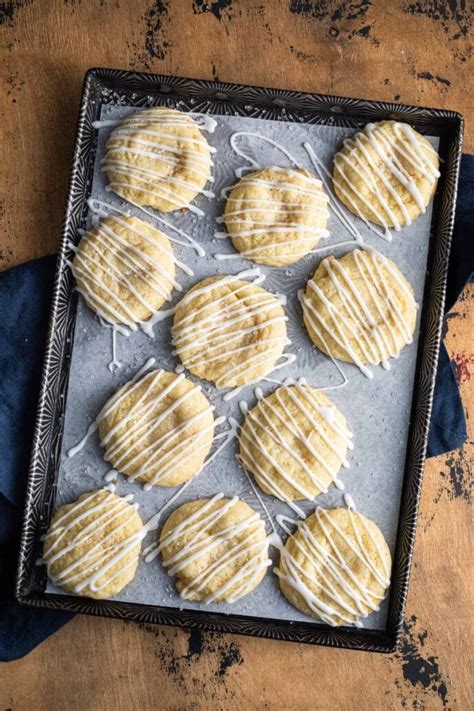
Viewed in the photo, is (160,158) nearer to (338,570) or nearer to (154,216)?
(154,216)

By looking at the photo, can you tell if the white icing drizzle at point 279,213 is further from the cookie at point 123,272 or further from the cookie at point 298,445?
the cookie at point 298,445

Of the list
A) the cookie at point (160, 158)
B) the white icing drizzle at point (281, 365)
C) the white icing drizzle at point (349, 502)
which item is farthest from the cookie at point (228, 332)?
the white icing drizzle at point (349, 502)

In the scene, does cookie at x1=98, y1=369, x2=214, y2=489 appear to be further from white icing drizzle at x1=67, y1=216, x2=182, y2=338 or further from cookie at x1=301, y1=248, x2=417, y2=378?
cookie at x1=301, y1=248, x2=417, y2=378

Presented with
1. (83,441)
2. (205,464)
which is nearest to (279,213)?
(205,464)

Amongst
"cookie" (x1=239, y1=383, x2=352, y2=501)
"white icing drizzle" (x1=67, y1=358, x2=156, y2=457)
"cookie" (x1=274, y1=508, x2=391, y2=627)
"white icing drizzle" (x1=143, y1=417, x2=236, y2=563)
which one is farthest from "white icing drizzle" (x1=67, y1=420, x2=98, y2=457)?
"cookie" (x1=274, y1=508, x2=391, y2=627)

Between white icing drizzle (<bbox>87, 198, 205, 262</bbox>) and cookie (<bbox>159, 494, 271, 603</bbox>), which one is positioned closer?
cookie (<bbox>159, 494, 271, 603</bbox>)

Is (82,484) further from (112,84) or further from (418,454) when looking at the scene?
(112,84)
